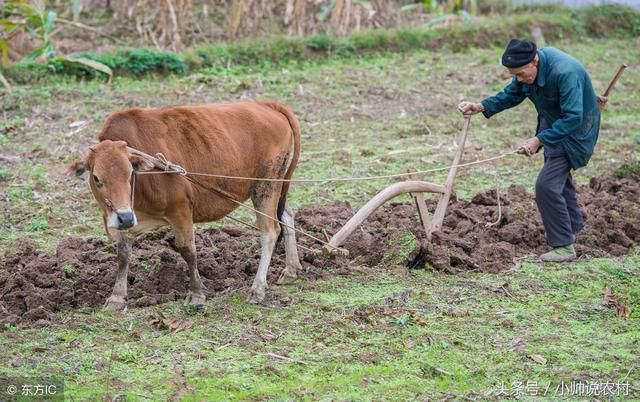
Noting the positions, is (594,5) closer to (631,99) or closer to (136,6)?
(631,99)

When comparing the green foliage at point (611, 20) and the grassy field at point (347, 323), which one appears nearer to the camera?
the grassy field at point (347, 323)

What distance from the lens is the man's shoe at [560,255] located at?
8.47 m

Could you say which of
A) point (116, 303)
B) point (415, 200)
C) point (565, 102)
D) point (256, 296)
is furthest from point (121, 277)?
point (565, 102)

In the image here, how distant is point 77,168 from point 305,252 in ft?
7.67

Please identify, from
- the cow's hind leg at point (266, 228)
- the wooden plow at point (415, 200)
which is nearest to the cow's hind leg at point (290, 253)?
the cow's hind leg at point (266, 228)

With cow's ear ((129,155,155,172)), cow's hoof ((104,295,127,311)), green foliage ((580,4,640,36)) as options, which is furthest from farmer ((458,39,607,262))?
green foliage ((580,4,640,36))

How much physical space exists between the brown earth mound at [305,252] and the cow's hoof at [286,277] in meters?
0.09

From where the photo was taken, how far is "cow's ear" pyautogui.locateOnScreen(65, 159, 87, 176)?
6.99m

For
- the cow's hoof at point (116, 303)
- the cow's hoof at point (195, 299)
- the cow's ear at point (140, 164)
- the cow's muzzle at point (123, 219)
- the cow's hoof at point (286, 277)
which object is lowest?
the cow's hoof at point (286, 277)

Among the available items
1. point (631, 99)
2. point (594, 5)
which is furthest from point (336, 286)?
point (594, 5)

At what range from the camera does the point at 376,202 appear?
8.45 meters

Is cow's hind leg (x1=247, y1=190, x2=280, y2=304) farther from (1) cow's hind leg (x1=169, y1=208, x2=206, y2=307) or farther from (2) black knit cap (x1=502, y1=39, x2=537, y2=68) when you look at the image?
(2) black knit cap (x1=502, y1=39, x2=537, y2=68)

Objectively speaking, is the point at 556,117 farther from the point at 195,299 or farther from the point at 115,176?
the point at 115,176

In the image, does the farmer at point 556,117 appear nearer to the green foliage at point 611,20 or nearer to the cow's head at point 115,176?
the cow's head at point 115,176
